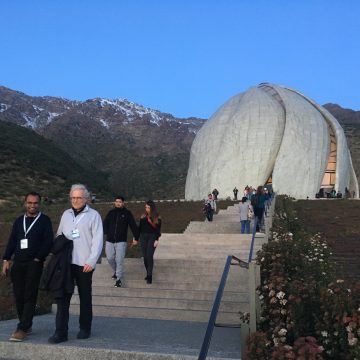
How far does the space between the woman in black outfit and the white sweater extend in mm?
3063

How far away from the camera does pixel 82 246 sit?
17.9ft

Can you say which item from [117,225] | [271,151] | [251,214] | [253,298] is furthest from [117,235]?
[271,151]

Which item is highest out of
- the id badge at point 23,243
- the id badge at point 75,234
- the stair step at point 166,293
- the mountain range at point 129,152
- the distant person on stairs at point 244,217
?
the mountain range at point 129,152

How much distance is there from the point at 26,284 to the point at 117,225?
292cm

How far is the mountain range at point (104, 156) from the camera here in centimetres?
4900

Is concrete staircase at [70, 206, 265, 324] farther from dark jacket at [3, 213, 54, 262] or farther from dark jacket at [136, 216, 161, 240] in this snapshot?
dark jacket at [3, 213, 54, 262]

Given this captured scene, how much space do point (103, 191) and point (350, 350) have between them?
4985 cm

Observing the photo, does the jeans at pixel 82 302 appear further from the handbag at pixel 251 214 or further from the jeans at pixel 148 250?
the handbag at pixel 251 214

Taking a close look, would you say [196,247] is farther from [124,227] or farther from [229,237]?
[124,227]

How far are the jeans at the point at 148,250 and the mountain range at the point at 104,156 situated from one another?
3132 centimetres

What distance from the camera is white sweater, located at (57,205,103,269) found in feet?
17.8

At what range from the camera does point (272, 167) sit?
37031 mm

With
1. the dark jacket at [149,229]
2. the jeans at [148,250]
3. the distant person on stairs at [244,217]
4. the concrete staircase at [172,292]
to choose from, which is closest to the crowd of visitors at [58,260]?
the concrete staircase at [172,292]

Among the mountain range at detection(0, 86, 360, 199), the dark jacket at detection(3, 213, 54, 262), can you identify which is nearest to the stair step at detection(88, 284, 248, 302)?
the dark jacket at detection(3, 213, 54, 262)
